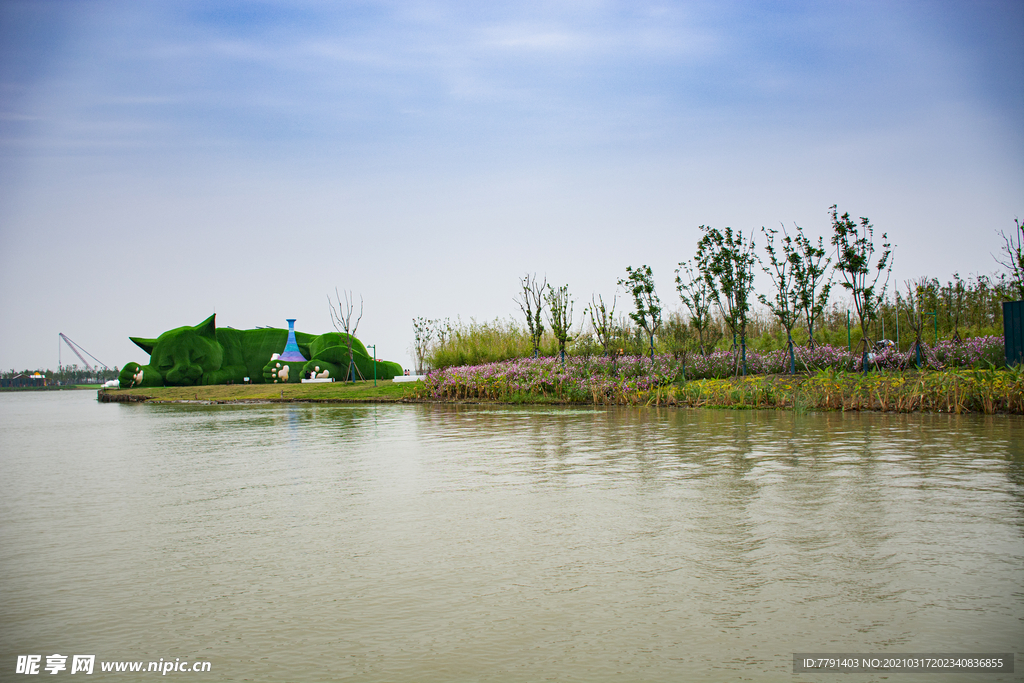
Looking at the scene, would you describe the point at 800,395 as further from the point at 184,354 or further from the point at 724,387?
the point at 184,354

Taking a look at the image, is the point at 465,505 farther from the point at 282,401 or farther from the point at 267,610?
the point at 282,401

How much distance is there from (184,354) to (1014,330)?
1243 inches

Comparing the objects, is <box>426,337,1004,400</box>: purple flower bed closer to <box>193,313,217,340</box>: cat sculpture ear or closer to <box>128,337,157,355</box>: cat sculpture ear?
<box>193,313,217,340</box>: cat sculpture ear

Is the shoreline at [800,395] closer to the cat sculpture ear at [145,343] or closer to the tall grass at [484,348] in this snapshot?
the tall grass at [484,348]

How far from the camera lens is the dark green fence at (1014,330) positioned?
14.3 meters

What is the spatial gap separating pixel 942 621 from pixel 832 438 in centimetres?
632

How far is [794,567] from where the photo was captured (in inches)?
138

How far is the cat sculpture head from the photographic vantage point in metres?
33.3

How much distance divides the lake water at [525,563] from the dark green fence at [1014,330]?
313 inches

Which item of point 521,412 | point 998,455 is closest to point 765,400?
point 521,412

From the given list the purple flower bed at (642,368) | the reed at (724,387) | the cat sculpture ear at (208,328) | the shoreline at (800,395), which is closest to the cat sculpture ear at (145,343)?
the cat sculpture ear at (208,328)

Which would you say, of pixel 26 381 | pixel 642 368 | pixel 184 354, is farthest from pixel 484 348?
pixel 26 381

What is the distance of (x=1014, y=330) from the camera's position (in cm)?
1448

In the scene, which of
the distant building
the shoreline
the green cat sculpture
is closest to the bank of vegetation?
the shoreline
